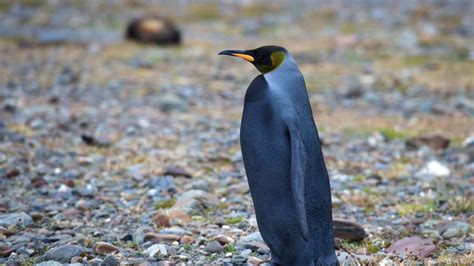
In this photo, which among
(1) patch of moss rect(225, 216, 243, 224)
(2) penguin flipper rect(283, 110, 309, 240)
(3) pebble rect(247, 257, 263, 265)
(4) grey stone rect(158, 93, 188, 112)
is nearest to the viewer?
(2) penguin flipper rect(283, 110, 309, 240)

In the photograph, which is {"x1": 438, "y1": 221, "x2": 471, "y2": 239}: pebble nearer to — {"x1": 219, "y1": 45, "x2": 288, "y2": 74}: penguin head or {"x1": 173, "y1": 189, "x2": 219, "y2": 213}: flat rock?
{"x1": 173, "y1": 189, "x2": 219, "y2": 213}: flat rock

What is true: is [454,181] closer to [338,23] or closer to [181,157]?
[181,157]

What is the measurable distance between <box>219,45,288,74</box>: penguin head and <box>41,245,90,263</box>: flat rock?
Answer: 4.22 ft

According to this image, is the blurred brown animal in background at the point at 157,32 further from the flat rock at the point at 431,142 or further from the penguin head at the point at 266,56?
the penguin head at the point at 266,56

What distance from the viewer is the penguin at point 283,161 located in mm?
3328

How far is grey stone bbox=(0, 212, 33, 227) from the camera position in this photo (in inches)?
173

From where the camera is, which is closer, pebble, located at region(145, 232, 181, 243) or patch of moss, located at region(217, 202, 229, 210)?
pebble, located at region(145, 232, 181, 243)

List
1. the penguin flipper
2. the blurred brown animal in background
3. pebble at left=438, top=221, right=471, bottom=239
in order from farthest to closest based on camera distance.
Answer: the blurred brown animal in background < pebble at left=438, top=221, right=471, bottom=239 < the penguin flipper

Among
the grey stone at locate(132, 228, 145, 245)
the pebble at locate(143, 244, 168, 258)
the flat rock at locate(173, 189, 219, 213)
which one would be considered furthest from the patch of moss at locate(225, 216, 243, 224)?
the pebble at locate(143, 244, 168, 258)

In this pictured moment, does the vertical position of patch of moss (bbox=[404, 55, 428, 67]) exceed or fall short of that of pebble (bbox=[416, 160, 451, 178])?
it exceeds it

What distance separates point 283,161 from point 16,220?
1.92 metres

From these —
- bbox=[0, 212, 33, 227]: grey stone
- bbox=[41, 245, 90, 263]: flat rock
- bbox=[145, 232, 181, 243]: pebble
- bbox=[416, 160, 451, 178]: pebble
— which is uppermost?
bbox=[41, 245, 90, 263]: flat rock

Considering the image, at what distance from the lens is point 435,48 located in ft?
43.8

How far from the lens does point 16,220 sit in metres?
4.46
